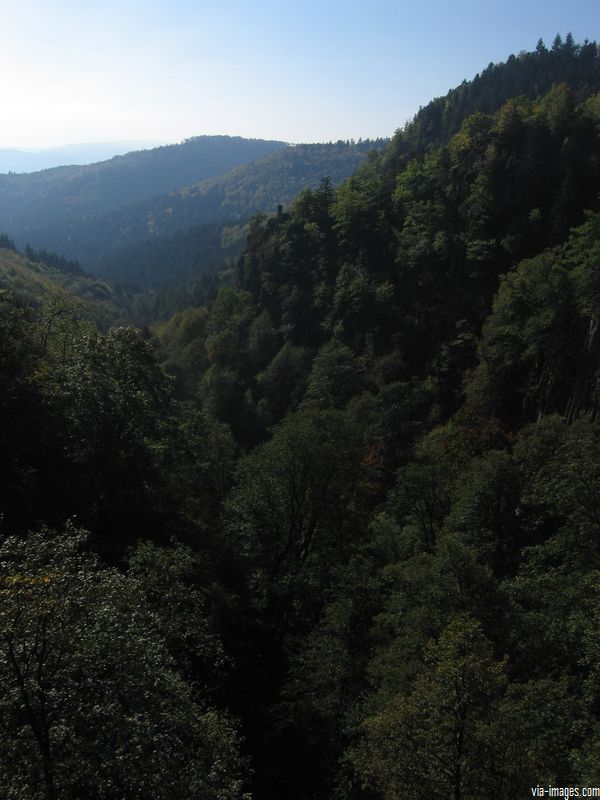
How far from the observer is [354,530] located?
41062 mm

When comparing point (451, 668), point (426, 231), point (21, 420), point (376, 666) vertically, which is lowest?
point (376, 666)

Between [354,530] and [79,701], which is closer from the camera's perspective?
[79,701]

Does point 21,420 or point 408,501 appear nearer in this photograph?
point 21,420

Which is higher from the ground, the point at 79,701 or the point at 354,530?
the point at 79,701

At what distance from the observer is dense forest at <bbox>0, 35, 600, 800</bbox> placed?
1342 cm

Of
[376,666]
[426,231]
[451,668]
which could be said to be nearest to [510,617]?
[376,666]

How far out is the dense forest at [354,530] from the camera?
13.4 meters

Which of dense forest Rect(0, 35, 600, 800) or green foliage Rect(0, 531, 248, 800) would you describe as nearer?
green foliage Rect(0, 531, 248, 800)

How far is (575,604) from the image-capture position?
837 inches

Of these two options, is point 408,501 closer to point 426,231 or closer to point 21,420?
point 21,420

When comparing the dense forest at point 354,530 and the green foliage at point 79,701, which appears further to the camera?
the dense forest at point 354,530

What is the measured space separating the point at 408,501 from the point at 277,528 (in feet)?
30.9

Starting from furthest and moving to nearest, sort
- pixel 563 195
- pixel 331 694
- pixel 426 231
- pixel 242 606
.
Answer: pixel 426 231 < pixel 563 195 < pixel 242 606 < pixel 331 694

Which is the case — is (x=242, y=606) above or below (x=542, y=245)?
below
